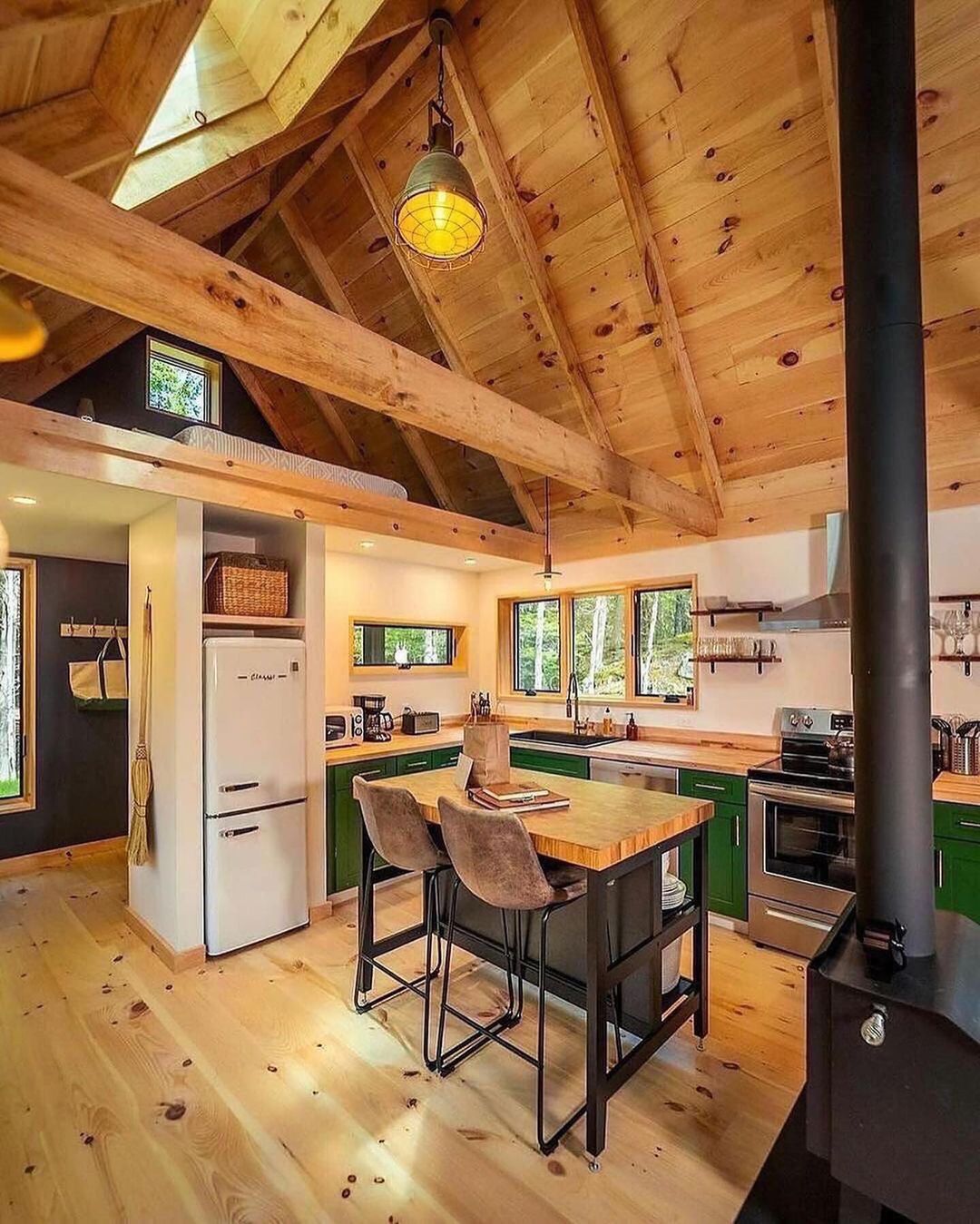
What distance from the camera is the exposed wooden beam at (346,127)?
2967 mm

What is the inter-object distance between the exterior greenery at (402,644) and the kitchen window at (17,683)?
233cm

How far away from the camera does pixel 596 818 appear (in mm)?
2264

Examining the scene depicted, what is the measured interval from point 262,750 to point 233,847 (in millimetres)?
504

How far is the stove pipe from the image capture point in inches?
66.4

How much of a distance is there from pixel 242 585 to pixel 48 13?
2371mm

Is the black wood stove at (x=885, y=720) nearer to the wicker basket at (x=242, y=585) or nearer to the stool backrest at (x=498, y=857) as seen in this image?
the stool backrest at (x=498, y=857)

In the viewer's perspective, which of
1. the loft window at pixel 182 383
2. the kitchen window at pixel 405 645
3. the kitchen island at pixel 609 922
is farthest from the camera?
the kitchen window at pixel 405 645

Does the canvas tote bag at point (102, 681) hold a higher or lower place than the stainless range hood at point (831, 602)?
lower

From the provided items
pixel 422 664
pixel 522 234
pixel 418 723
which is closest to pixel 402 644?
pixel 422 664

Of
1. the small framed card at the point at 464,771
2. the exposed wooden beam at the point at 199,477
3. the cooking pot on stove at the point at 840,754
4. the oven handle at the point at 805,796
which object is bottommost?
the oven handle at the point at 805,796

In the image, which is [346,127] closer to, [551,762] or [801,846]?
[551,762]

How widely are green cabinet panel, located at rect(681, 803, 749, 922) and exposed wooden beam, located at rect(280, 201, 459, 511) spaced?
2.96 meters

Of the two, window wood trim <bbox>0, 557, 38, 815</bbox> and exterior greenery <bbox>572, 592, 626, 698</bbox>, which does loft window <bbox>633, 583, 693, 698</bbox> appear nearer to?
exterior greenery <bbox>572, 592, 626, 698</bbox>

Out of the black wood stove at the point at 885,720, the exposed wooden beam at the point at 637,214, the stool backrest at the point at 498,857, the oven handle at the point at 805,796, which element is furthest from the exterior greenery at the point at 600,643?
the black wood stove at the point at 885,720
